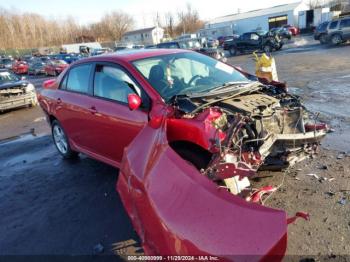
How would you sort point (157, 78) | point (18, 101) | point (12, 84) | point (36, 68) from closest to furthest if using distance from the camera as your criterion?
point (157, 78)
point (18, 101)
point (12, 84)
point (36, 68)

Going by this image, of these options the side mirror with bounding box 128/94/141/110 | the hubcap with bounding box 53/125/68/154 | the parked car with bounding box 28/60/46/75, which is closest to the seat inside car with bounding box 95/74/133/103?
the side mirror with bounding box 128/94/141/110

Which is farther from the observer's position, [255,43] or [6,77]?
[255,43]

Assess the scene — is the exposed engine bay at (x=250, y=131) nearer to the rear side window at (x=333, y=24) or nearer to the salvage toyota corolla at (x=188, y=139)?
the salvage toyota corolla at (x=188, y=139)

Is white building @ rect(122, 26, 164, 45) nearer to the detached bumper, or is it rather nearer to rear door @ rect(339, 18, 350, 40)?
rear door @ rect(339, 18, 350, 40)

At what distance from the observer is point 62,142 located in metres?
6.52

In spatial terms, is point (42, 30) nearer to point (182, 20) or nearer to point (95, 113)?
point (182, 20)

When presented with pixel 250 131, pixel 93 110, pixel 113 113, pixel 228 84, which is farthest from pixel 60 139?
pixel 250 131

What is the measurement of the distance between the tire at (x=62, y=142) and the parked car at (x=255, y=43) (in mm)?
28269

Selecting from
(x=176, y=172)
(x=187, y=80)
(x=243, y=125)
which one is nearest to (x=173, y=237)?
(x=176, y=172)

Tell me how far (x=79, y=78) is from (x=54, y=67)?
26860 mm

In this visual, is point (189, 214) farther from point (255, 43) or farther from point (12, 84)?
point (255, 43)

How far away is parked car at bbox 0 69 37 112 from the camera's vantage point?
13.0 meters

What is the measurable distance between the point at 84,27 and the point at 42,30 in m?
12.3

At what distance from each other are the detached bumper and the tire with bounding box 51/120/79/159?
7.33m
